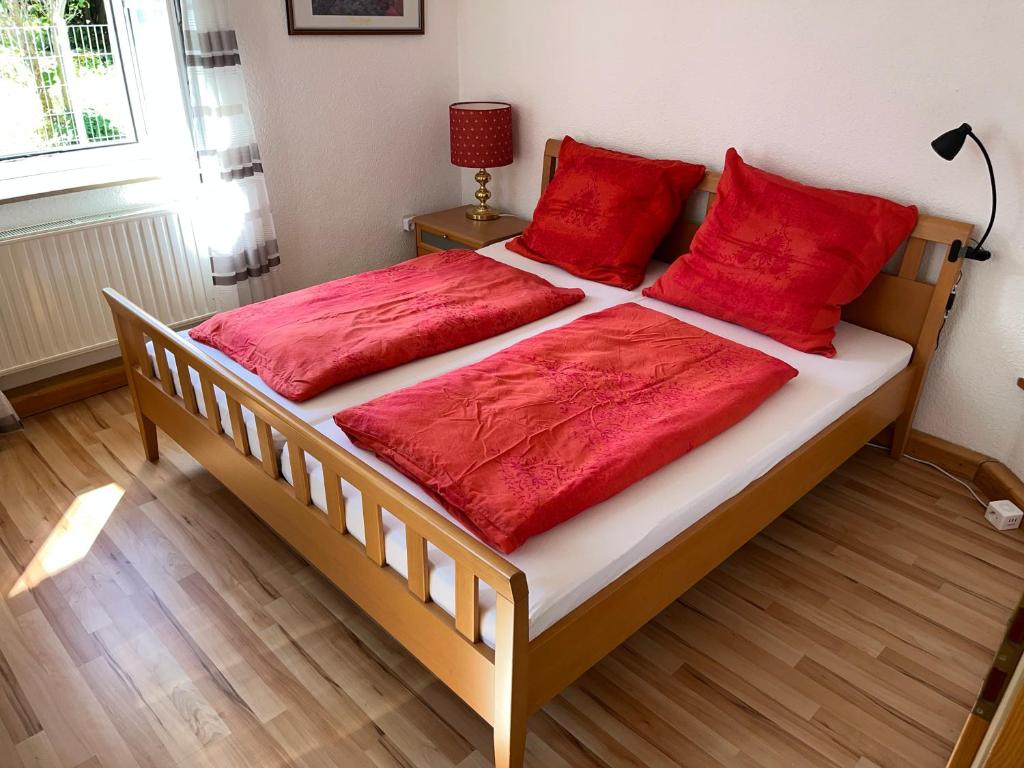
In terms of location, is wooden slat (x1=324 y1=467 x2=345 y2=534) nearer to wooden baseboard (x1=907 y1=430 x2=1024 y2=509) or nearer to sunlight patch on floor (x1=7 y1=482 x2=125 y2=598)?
sunlight patch on floor (x1=7 y1=482 x2=125 y2=598)

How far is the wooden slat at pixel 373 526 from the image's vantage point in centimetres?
155

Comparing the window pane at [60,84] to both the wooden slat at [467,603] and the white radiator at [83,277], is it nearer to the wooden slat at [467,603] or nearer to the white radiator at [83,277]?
the white radiator at [83,277]

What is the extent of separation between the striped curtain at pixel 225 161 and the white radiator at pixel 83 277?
5.8 inches

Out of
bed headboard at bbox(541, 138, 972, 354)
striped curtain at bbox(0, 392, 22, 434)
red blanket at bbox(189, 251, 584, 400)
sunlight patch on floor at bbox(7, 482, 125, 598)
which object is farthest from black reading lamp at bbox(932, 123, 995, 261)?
striped curtain at bbox(0, 392, 22, 434)

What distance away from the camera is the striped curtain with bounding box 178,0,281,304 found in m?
2.68

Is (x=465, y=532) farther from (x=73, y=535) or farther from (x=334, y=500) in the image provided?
(x=73, y=535)

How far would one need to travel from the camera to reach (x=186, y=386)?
2.17 meters

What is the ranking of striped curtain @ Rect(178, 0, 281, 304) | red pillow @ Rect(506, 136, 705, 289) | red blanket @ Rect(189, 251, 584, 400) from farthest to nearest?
red pillow @ Rect(506, 136, 705, 289), striped curtain @ Rect(178, 0, 281, 304), red blanket @ Rect(189, 251, 584, 400)

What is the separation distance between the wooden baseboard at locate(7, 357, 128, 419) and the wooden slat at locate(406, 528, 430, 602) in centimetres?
206

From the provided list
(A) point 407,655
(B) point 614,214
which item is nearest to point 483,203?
(B) point 614,214

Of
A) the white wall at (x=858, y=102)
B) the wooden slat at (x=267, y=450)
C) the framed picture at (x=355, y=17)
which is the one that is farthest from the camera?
the framed picture at (x=355, y=17)

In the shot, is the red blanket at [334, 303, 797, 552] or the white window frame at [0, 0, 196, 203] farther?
the white window frame at [0, 0, 196, 203]

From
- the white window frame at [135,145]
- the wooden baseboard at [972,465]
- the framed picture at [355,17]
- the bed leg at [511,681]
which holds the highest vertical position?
the framed picture at [355,17]

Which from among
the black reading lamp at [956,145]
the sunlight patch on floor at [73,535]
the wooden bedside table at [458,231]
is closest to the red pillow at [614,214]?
the wooden bedside table at [458,231]
